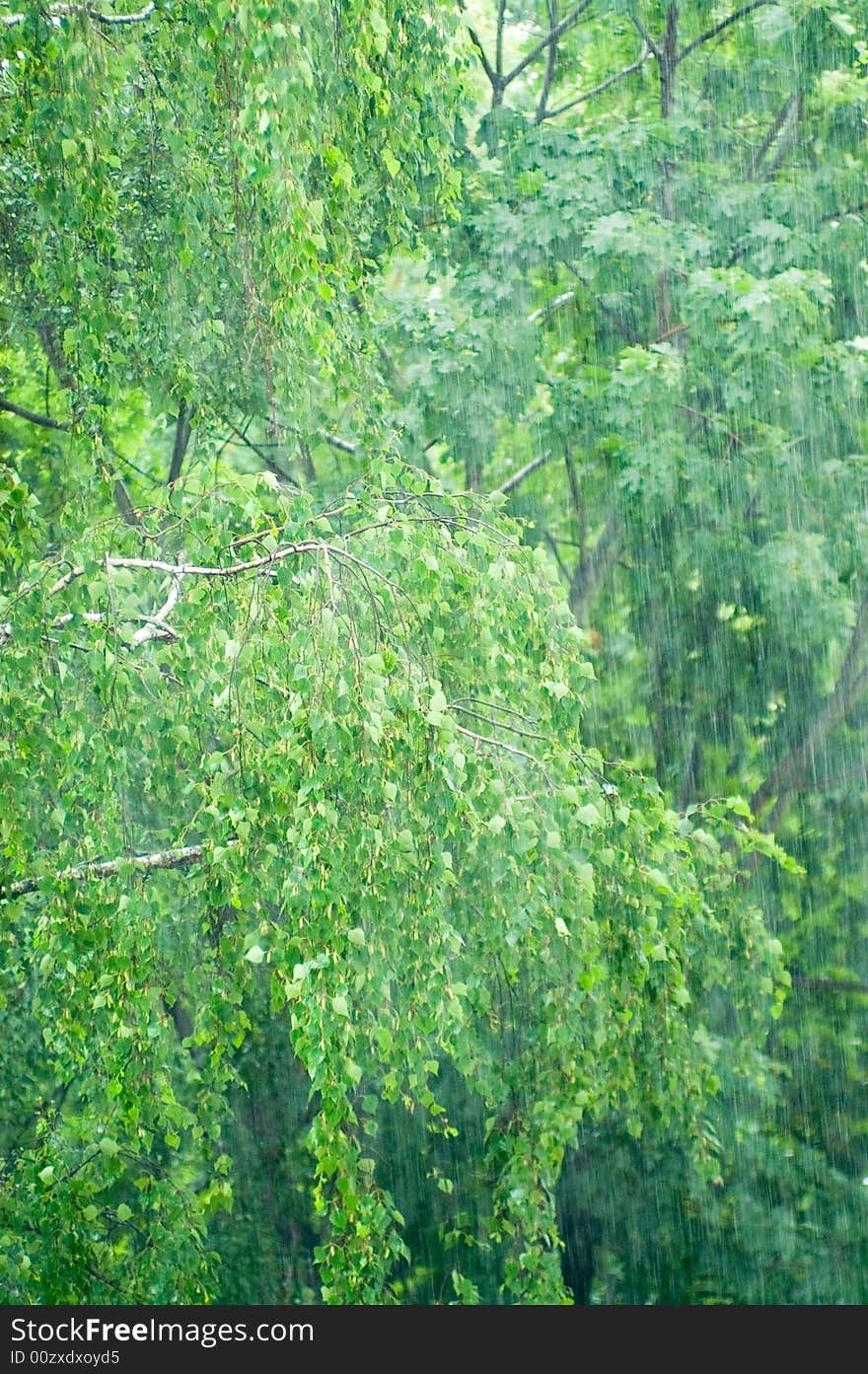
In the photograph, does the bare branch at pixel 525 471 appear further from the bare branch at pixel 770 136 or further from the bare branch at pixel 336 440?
the bare branch at pixel 770 136

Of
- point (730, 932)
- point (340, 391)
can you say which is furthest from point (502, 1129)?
point (340, 391)

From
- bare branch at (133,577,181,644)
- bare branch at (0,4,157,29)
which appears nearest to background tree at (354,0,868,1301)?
bare branch at (0,4,157,29)

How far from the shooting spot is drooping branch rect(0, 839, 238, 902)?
3.21m

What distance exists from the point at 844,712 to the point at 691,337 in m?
2.50

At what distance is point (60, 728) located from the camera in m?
3.19

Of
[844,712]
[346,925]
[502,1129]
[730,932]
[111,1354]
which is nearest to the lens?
[346,925]

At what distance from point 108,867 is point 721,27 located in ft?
19.5

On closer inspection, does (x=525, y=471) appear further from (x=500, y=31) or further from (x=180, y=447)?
(x=500, y=31)

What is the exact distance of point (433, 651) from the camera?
3723 mm

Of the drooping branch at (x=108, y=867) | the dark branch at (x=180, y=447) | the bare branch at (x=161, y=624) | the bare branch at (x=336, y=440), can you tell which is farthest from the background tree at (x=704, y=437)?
the drooping branch at (x=108, y=867)

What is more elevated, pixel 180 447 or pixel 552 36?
pixel 552 36

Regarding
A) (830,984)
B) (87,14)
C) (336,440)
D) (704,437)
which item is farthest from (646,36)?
(830,984)

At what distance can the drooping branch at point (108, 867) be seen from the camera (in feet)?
10.5

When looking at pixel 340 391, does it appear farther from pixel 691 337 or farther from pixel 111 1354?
pixel 111 1354
